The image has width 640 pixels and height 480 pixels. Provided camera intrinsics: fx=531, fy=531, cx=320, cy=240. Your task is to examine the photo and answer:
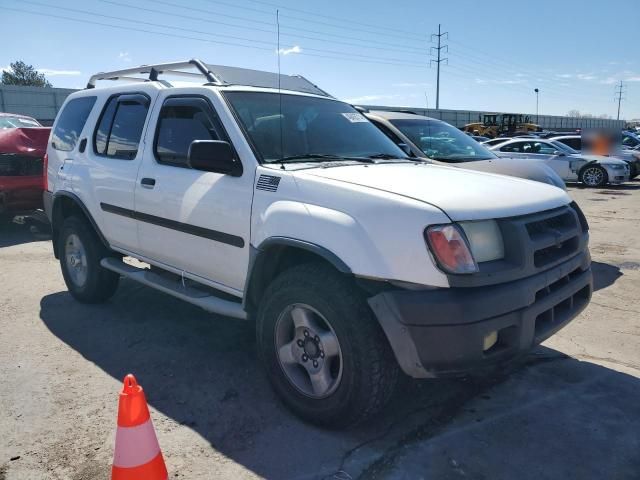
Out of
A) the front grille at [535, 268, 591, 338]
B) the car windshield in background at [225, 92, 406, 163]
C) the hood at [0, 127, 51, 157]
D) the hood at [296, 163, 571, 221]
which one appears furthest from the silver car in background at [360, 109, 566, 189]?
the hood at [0, 127, 51, 157]

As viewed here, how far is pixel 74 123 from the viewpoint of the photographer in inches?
203

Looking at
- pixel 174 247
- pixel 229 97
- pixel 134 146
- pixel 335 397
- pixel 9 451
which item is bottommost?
pixel 9 451

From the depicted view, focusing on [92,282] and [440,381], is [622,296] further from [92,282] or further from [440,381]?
[92,282]

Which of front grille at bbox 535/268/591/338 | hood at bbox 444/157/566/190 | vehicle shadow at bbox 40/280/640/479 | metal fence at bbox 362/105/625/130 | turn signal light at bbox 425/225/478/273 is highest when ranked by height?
metal fence at bbox 362/105/625/130

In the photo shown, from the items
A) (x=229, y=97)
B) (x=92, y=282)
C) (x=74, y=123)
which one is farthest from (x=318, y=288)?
(x=74, y=123)

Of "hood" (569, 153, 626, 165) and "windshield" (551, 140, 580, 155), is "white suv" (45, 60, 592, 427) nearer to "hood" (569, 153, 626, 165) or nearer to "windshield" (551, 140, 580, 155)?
"hood" (569, 153, 626, 165)

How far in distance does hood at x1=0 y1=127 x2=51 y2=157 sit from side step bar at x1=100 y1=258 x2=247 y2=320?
4.47 metres

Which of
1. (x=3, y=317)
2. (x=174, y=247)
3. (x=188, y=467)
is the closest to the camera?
(x=188, y=467)

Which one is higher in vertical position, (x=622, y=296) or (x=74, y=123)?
(x=74, y=123)

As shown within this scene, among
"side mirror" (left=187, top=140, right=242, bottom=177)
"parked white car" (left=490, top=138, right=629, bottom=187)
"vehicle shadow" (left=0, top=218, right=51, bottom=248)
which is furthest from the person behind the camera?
"parked white car" (left=490, top=138, right=629, bottom=187)

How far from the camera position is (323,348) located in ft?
9.57

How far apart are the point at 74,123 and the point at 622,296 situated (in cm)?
578

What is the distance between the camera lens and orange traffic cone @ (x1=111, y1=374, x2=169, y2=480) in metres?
2.19

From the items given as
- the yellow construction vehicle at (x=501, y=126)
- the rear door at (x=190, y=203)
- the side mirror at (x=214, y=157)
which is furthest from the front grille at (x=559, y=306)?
the yellow construction vehicle at (x=501, y=126)
